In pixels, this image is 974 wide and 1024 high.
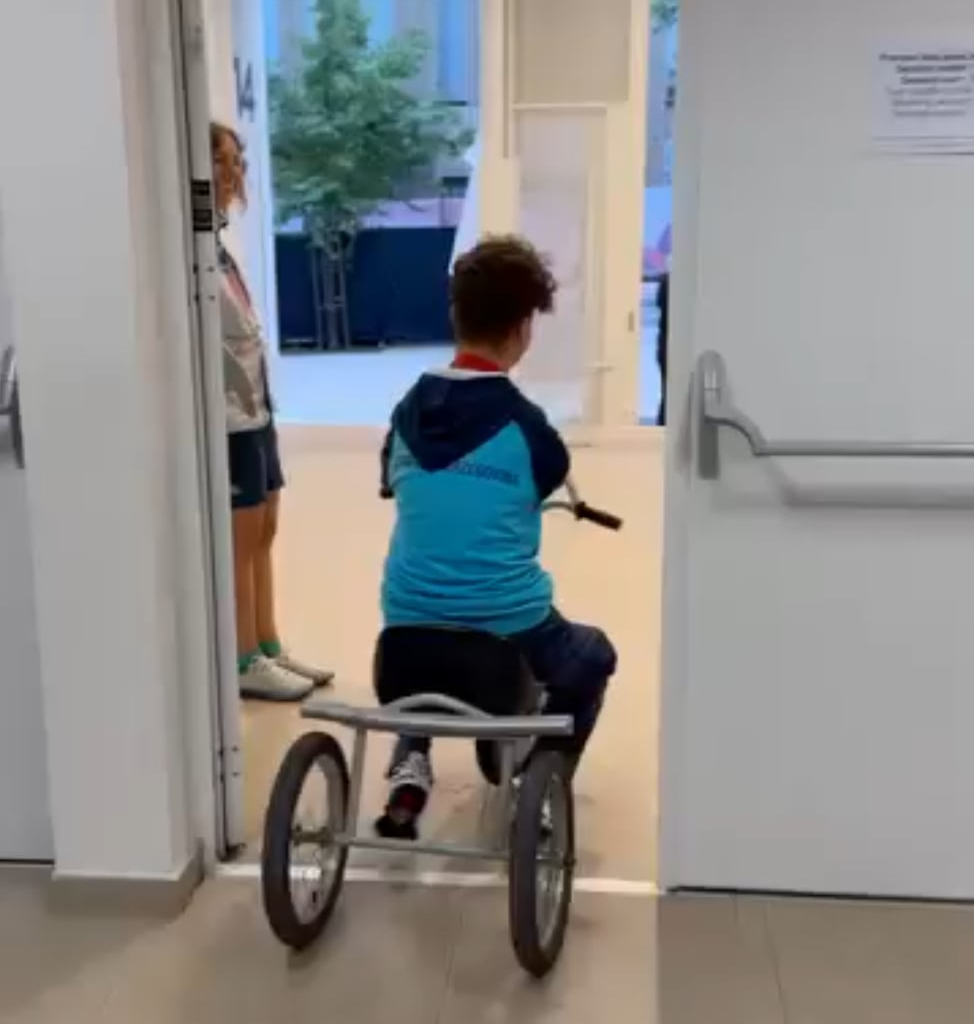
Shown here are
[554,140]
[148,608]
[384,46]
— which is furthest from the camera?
[384,46]

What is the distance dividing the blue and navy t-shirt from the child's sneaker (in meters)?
0.32

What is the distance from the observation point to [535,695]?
2.46 meters

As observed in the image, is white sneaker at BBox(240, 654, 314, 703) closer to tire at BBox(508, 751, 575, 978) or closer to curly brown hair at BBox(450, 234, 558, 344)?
tire at BBox(508, 751, 575, 978)

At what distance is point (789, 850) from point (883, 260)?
100 cm

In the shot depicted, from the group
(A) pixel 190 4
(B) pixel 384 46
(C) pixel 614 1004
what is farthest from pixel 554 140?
(C) pixel 614 1004

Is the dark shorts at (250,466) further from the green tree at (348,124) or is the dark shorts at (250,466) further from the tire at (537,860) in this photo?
the green tree at (348,124)

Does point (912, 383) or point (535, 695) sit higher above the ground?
point (912, 383)

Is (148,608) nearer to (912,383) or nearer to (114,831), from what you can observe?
(114,831)

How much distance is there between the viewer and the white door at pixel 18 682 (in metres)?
2.44

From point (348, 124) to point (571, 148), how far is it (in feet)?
7.50

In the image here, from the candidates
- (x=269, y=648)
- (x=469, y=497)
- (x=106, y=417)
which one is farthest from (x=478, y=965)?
(x=269, y=648)

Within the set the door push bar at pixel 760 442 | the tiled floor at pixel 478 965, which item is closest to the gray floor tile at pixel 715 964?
the tiled floor at pixel 478 965

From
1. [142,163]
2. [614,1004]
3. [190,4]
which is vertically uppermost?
[190,4]

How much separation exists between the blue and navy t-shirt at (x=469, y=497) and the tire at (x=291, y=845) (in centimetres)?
26
